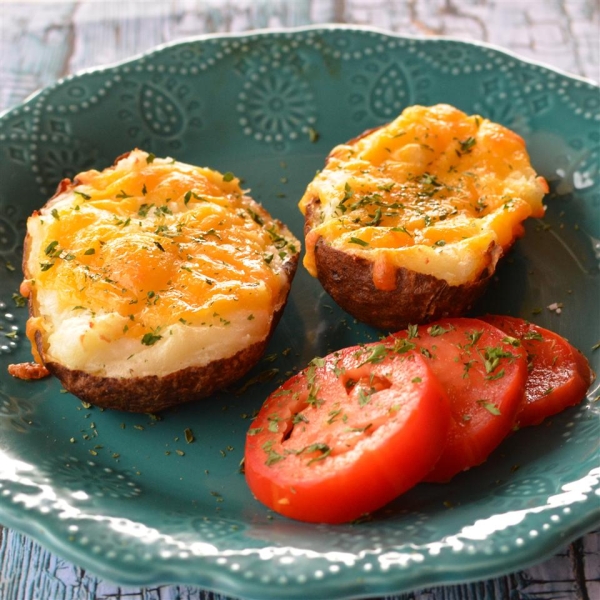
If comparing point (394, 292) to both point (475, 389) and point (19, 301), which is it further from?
point (19, 301)

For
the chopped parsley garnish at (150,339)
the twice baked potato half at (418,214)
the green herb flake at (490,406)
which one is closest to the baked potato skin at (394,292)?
the twice baked potato half at (418,214)

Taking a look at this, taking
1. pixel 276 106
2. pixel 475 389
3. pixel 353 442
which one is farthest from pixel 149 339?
pixel 276 106

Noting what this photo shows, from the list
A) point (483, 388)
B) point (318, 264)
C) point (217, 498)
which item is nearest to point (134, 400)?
point (217, 498)

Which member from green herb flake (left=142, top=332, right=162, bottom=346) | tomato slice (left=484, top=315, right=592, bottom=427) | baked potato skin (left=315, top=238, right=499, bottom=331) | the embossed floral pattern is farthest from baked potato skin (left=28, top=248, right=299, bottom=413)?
the embossed floral pattern

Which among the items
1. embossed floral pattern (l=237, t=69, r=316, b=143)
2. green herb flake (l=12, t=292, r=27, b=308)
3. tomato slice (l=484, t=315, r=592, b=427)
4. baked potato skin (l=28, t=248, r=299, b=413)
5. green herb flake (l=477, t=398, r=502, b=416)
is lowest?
green herb flake (l=12, t=292, r=27, b=308)

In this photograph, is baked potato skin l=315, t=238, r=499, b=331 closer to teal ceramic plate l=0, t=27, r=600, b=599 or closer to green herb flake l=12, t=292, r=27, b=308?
teal ceramic plate l=0, t=27, r=600, b=599

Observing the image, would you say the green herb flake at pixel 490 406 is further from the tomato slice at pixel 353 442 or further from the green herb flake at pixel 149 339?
the green herb flake at pixel 149 339

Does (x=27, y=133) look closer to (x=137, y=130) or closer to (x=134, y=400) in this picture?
(x=137, y=130)
